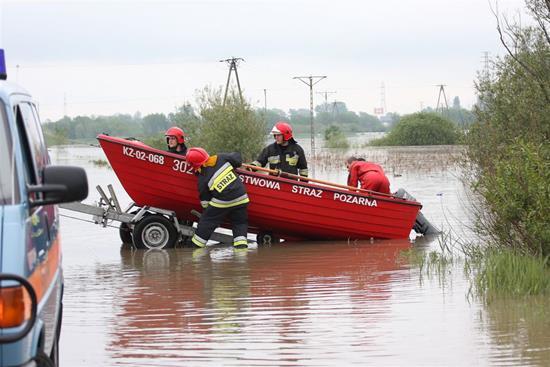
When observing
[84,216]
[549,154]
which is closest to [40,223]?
[549,154]

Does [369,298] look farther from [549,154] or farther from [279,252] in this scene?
[279,252]

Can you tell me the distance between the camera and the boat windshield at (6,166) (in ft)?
17.4

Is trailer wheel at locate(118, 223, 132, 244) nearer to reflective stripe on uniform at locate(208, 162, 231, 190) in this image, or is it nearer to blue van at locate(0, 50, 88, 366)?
reflective stripe on uniform at locate(208, 162, 231, 190)

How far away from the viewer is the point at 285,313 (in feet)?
33.4

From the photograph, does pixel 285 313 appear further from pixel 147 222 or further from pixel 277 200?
pixel 147 222

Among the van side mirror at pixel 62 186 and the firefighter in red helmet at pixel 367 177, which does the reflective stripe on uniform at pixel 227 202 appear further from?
the van side mirror at pixel 62 186

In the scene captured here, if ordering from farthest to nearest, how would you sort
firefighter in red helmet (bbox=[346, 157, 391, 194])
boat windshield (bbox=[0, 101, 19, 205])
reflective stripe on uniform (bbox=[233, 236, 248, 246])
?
firefighter in red helmet (bbox=[346, 157, 391, 194]) < reflective stripe on uniform (bbox=[233, 236, 248, 246]) < boat windshield (bbox=[0, 101, 19, 205])

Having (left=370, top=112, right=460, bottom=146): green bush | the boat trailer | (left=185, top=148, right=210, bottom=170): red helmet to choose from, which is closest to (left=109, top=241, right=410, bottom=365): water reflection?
the boat trailer

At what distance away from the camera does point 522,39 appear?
1828cm

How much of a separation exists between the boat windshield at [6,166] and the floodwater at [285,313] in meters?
2.76

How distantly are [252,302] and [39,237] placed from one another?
544cm

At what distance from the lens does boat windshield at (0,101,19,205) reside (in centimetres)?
529

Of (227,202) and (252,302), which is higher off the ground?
(227,202)

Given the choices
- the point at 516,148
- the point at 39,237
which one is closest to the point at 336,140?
the point at 516,148
